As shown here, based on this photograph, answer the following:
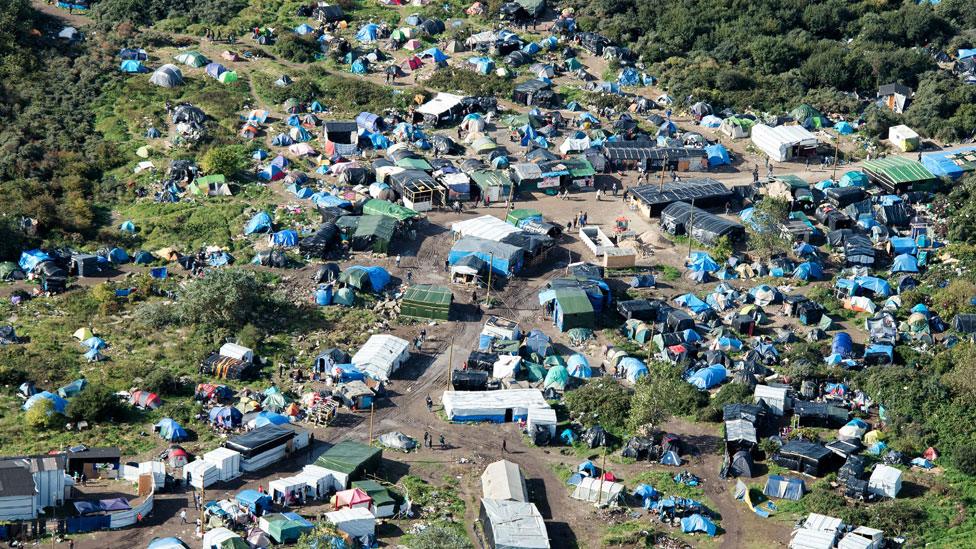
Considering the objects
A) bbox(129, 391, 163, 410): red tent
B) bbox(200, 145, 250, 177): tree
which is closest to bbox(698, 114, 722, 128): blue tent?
bbox(200, 145, 250, 177): tree

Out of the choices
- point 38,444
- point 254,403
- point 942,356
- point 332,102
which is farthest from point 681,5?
point 38,444

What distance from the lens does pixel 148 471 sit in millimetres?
61875

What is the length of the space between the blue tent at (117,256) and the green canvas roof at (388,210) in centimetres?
1580

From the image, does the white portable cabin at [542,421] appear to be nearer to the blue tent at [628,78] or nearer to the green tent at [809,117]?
the green tent at [809,117]

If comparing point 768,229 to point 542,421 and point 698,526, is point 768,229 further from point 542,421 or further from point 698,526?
point 698,526

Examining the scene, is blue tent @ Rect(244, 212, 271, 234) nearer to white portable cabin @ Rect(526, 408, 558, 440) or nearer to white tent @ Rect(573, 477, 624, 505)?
white portable cabin @ Rect(526, 408, 558, 440)

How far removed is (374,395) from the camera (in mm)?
71188

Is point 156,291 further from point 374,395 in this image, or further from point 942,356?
point 942,356

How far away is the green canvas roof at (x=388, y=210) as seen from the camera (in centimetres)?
8894

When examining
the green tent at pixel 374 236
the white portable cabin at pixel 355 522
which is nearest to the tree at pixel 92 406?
the white portable cabin at pixel 355 522

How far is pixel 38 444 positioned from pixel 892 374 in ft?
143

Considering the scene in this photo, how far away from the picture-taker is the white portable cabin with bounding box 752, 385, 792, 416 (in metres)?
69.8

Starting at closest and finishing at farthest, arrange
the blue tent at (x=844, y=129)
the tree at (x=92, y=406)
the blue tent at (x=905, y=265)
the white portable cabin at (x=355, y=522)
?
the white portable cabin at (x=355, y=522)
the tree at (x=92, y=406)
the blue tent at (x=905, y=265)
the blue tent at (x=844, y=129)

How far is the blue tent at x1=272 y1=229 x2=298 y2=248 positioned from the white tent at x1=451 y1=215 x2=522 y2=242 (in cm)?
1040
